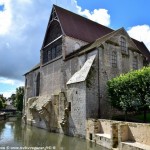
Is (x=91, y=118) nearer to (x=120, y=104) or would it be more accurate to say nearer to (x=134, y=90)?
(x=120, y=104)

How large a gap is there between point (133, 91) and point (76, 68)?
862cm

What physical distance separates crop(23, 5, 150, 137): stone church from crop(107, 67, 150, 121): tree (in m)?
2.23

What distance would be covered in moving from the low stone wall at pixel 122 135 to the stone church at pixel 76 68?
2237 mm

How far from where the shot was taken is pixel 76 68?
2697cm

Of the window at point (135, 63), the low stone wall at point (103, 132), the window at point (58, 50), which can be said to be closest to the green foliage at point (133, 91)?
the low stone wall at point (103, 132)

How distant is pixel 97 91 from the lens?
23.2 meters

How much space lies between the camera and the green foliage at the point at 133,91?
19697 mm

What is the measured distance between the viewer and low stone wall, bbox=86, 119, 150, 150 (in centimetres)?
1447

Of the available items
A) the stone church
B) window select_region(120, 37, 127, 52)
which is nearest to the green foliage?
the stone church

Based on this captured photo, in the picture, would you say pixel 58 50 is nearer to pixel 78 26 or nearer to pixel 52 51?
pixel 52 51

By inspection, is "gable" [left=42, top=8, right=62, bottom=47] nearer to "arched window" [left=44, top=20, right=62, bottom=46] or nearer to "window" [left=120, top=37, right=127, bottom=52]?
"arched window" [left=44, top=20, right=62, bottom=46]

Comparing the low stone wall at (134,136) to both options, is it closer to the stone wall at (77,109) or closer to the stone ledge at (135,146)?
the stone ledge at (135,146)

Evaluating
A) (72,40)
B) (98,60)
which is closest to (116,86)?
(98,60)

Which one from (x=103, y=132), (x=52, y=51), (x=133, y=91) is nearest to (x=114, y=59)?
(x=133, y=91)
